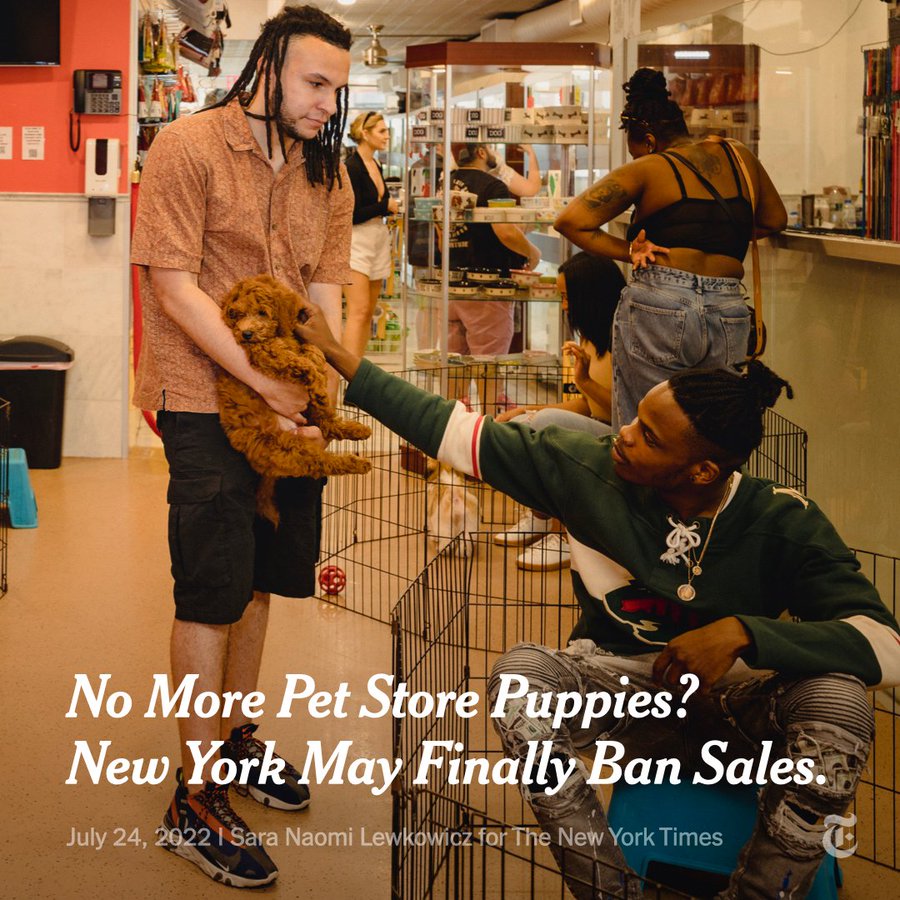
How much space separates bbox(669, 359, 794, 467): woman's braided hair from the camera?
202 cm

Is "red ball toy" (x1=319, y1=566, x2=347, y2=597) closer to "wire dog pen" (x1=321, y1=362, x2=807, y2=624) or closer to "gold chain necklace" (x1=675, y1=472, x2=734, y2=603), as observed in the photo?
"wire dog pen" (x1=321, y1=362, x2=807, y2=624)

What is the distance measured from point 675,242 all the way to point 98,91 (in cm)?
375

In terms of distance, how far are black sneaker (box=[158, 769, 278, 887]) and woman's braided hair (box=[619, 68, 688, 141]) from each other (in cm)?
212

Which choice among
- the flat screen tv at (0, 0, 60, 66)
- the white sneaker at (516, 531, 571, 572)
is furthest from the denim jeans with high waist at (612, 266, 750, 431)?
the flat screen tv at (0, 0, 60, 66)

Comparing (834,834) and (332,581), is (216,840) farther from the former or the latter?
(332,581)

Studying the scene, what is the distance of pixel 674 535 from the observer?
2.07 m

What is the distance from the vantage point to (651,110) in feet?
11.5

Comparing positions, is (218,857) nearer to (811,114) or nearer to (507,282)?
(811,114)

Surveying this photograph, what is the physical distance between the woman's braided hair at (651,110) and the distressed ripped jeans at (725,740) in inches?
71.7

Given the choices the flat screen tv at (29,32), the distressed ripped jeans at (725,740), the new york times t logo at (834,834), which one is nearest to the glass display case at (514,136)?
the flat screen tv at (29,32)

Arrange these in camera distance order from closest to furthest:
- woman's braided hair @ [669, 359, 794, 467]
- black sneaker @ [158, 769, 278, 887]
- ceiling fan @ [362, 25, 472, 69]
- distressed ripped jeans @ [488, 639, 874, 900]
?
distressed ripped jeans @ [488, 639, 874, 900]
woman's braided hair @ [669, 359, 794, 467]
black sneaker @ [158, 769, 278, 887]
ceiling fan @ [362, 25, 472, 69]

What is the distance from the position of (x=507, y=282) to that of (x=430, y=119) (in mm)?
846

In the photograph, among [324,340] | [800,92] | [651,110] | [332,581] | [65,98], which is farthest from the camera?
[65,98]

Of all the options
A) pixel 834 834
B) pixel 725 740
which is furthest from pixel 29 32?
pixel 834 834
